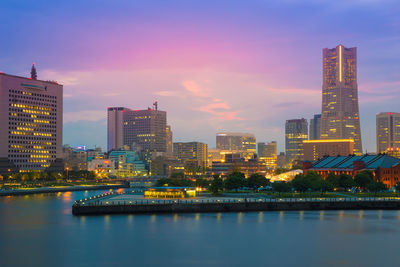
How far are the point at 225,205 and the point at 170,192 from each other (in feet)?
69.1

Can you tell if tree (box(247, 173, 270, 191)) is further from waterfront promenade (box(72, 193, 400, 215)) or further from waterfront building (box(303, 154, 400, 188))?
waterfront building (box(303, 154, 400, 188))

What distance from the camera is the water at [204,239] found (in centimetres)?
7512

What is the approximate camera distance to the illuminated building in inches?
5620

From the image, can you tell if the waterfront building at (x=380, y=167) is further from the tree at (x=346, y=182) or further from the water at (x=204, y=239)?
the water at (x=204, y=239)

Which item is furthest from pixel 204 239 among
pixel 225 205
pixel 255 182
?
pixel 255 182

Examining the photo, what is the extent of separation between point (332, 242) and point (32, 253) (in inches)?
1840

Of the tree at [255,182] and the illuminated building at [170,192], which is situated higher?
the tree at [255,182]

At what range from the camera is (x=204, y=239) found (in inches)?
3531

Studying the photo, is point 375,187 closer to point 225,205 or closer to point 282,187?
point 282,187

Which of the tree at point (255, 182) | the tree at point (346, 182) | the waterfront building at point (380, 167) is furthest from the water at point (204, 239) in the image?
the waterfront building at point (380, 167)

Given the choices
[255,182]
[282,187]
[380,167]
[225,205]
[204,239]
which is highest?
[380,167]

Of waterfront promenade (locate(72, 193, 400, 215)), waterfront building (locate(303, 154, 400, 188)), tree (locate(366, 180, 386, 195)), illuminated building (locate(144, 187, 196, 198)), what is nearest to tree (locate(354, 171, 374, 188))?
tree (locate(366, 180, 386, 195))

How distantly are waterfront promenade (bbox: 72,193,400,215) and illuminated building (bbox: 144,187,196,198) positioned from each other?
469 inches

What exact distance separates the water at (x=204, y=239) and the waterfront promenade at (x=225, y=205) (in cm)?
476
